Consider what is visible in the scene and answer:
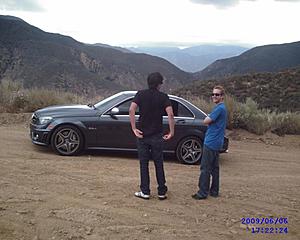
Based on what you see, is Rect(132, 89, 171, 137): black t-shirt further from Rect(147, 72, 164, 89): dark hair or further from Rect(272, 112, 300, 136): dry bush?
Rect(272, 112, 300, 136): dry bush

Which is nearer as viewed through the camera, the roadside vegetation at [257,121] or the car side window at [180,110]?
the car side window at [180,110]

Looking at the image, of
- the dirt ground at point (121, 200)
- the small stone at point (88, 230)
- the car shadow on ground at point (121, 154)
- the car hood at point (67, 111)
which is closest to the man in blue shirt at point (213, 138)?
the dirt ground at point (121, 200)

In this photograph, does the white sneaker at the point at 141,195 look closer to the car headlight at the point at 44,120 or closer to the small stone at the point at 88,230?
the small stone at the point at 88,230

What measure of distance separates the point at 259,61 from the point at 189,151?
264ft

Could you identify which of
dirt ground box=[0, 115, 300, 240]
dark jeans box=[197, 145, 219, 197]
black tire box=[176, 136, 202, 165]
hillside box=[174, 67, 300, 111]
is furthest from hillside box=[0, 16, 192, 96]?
dark jeans box=[197, 145, 219, 197]

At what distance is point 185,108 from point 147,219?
4218mm

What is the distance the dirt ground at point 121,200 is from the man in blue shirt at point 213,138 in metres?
0.24

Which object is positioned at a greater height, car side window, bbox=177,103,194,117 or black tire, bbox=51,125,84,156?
car side window, bbox=177,103,194,117

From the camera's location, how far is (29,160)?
810cm

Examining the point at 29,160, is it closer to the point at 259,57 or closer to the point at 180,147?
the point at 180,147

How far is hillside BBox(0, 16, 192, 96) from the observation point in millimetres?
54312

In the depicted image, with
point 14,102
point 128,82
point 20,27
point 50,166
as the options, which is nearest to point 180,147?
point 50,166

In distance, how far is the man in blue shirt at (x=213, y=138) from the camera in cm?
643

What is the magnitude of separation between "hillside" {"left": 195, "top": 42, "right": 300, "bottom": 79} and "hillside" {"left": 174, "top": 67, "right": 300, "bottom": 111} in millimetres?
35577
